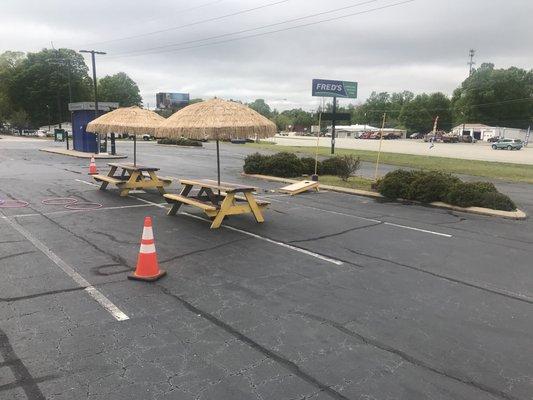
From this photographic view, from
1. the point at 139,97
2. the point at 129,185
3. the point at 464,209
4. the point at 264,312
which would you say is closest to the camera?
the point at 264,312

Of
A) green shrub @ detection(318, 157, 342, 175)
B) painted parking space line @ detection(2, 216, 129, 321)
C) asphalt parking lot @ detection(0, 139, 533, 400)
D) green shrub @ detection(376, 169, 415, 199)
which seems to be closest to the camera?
asphalt parking lot @ detection(0, 139, 533, 400)

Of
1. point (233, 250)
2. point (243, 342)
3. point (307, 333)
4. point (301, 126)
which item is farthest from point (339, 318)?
point (301, 126)

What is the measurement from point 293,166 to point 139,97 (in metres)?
112

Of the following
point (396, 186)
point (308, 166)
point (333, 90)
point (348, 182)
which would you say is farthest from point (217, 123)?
point (333, 90)

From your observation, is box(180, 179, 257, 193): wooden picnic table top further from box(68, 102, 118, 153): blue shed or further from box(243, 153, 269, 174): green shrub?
box(68, 102, 118, 153): blue shed

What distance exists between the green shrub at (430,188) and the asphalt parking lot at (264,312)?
3.26 meters

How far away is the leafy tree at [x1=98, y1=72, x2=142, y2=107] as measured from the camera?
113125mm

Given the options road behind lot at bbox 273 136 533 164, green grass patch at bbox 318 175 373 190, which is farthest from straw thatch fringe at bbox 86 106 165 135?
road behind lot at bbox 273 136 533 164

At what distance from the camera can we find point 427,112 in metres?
126

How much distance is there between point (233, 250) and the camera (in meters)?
7.18

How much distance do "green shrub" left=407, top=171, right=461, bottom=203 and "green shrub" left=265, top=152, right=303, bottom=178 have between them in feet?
18.0

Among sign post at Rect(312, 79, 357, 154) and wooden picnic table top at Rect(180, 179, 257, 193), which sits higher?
sign post at Rect(312, 79, 357, 154)

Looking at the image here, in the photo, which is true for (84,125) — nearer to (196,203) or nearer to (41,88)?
(196,203)

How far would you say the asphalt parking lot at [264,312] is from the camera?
3504 millimetres
